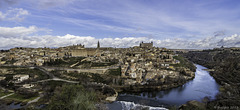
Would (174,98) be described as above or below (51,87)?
below

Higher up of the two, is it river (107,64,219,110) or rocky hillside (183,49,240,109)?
rocky hillside (183,49,240,109)

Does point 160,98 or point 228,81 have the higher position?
point 228,81

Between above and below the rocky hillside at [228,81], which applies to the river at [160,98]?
below

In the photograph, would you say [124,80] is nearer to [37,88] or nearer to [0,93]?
[37,88]

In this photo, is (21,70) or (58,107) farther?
(21,70)

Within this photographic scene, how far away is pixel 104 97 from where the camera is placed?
26.3 metres

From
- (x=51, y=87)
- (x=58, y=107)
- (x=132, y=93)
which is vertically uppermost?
(x=58, y=107)

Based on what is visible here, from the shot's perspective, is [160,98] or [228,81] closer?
[228,81]

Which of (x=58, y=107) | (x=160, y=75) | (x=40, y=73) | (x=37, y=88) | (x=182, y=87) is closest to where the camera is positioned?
(x=58, y=107)

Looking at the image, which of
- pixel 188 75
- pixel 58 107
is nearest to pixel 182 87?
pixel 188 75

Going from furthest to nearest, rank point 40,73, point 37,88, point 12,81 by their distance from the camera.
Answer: point 40,73 < point 12,81 < point 37,88

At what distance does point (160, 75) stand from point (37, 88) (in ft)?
106

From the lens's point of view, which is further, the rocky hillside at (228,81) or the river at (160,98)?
the river at (160,98)

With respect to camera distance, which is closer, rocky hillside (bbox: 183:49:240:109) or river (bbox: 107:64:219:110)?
rocky hillside (bbox: 183:49:240:109)
